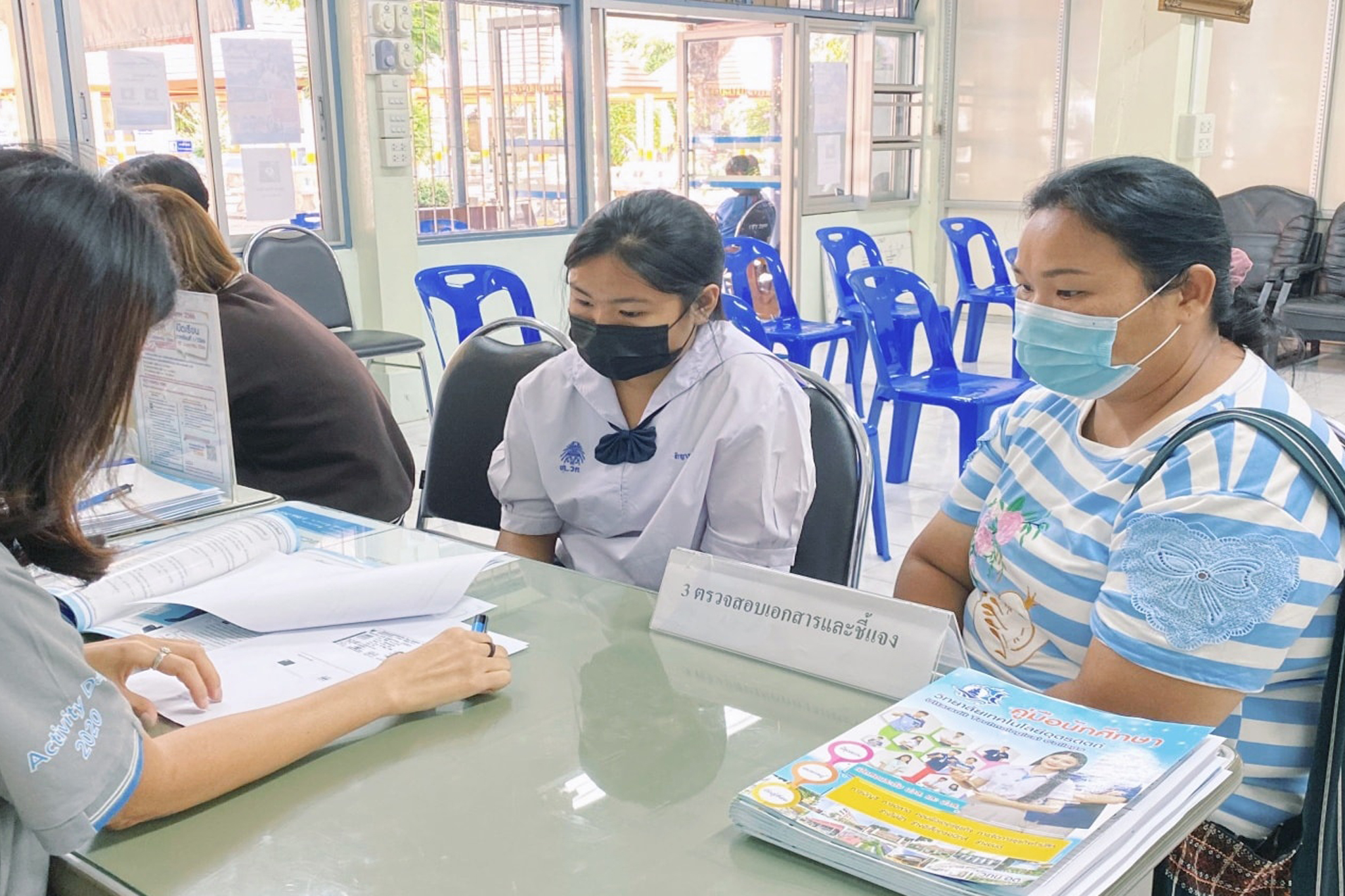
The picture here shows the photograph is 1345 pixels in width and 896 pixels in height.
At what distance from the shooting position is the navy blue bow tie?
1771 millimetres

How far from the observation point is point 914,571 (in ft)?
5.38

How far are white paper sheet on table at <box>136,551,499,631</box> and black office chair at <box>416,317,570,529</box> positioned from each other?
2.32 ft

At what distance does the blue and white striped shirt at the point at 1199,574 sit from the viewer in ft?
3.70

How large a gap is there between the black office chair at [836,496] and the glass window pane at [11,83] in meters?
3.70

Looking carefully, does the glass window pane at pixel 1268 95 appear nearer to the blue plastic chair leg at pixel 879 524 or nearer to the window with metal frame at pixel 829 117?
the window with metal frame at pixel 829 117

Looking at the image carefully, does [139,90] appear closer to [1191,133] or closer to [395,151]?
[395,151]

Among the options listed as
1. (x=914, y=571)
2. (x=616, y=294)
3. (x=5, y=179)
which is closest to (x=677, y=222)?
(x=616, y=294)

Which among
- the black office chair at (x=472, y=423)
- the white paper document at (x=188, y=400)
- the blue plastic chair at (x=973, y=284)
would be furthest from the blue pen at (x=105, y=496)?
the blue plastic chair at (x=973, y=284)

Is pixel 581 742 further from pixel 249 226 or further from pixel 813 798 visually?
pixel 249 226

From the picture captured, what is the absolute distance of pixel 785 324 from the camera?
507 cm

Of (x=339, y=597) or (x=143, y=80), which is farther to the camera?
(x=143, y=80)

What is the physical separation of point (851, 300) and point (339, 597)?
179 inches

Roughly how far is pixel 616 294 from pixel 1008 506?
639 mm

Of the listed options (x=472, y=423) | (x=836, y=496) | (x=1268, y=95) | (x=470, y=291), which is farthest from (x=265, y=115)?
(x=1268, y=95)
